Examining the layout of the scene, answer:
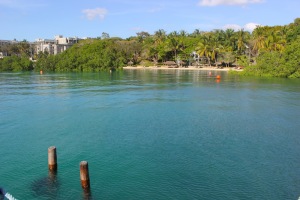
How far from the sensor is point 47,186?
19.7 m

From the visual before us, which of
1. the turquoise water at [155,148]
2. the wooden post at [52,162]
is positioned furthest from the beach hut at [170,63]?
the wooden post at [52,162]

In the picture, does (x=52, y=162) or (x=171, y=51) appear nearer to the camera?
(x=52, y=162)

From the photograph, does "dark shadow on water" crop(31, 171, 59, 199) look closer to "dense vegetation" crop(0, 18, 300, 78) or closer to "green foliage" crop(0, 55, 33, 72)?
"dense vegetation" crop(0, 18, 300, 78)

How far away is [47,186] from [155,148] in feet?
32.9

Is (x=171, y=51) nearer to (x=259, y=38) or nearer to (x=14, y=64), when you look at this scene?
(x=259, y=38)

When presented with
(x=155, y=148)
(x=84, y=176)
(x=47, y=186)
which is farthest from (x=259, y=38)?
(x=47, y=186)

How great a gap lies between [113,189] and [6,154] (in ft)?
37.0

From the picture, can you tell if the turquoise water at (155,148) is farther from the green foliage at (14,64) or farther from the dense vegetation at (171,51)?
the green foliage at (14,64)

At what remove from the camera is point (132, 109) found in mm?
44438

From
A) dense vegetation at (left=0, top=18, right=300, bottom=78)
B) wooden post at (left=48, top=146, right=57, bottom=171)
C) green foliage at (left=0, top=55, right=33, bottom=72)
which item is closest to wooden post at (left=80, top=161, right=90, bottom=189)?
wooden post at (left=48, top=146, right=57, bottom=171)

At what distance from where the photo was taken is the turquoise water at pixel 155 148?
19.5m

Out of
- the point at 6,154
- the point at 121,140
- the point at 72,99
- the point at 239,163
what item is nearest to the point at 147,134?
the point at 121,140

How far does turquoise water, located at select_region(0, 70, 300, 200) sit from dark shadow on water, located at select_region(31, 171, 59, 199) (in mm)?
59

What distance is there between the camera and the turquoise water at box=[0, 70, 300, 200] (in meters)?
19.5
